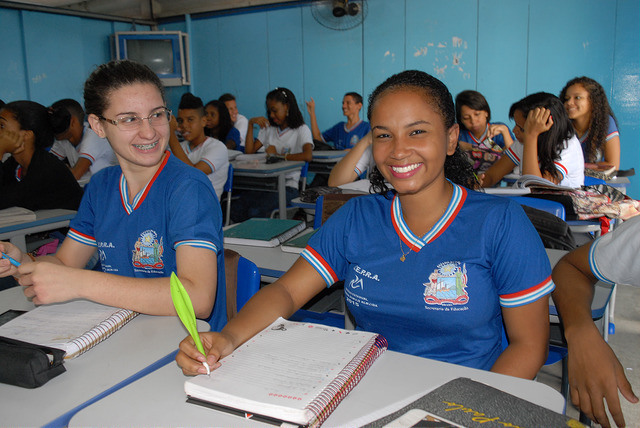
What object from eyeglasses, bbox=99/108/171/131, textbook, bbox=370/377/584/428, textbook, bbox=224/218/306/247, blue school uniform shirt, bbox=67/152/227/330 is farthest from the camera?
textbook, bbox=224/218/306/247

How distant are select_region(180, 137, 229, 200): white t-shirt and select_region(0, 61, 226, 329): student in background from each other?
95.5 inches

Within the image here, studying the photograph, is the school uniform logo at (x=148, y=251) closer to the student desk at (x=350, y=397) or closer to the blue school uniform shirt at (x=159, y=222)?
the blue school uniform shirt at (x=159, y=222)

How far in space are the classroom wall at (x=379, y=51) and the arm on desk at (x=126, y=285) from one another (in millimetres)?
4411

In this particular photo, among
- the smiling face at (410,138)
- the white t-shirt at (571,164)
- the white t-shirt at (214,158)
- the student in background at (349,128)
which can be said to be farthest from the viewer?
the student in background at (349,128)

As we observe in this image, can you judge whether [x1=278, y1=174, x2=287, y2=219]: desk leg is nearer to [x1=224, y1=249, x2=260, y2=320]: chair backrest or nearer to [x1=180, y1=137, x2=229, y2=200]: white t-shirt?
[x1=180, y1=137, x2=229, y2=200]: white t-shirt

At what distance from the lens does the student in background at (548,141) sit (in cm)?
286

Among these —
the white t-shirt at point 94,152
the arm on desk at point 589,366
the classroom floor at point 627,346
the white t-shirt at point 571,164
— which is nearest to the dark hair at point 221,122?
the white t-shirt at point 94,152

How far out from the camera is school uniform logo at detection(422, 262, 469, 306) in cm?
108

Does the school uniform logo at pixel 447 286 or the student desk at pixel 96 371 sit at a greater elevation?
the school uniform logo at pixel 447 286

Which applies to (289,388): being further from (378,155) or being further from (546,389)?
(378,155)

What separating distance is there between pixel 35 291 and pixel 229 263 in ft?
1.57

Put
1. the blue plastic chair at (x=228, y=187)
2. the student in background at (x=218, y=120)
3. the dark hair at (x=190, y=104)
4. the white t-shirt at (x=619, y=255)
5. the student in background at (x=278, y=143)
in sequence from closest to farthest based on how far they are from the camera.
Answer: the white t-shirt at (x=619, y=255) < the dark hair at (x=190, y=104) < the blue plastic chair at (x=228, y=187) < the student in background at (x=278, y=143) < the student in background at (x=218, y=120)

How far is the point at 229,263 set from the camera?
4.52 feet

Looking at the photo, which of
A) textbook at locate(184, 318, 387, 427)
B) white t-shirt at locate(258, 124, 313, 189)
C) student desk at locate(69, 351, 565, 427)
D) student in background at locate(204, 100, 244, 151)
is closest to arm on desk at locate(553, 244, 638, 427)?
student desk at locate(69, 351, 565, 427)
